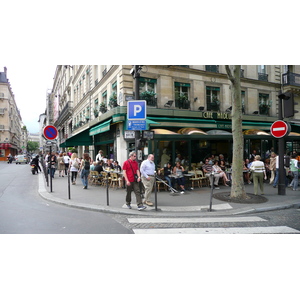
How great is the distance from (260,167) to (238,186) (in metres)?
1.27

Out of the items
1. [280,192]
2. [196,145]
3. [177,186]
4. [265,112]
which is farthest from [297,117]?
[177,186]

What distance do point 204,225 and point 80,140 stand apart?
13877mm

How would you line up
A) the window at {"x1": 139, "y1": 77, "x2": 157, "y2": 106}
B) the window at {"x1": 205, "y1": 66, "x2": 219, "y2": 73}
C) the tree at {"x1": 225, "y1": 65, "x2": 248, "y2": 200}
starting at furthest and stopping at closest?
the window at {"x1": 205, "y1": 66, "x2": 219, "y2": 73} < the window at {"x1": 139, "y1": 77, "x2": 157, "y2": 106} < the tree at {"x1": 225, "y1": 65, "x2": 248, "y2": 200}

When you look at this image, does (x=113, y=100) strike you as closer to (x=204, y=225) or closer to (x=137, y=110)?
(x=137, y=110)

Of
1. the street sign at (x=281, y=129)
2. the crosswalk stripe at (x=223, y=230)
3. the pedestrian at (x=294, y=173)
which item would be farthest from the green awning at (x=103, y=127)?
the pedestrian at (x=294, y=173)

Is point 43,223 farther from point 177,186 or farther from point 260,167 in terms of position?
point 260,167

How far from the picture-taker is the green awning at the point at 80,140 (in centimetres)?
1647

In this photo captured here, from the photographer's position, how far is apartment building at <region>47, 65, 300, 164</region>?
12.9m

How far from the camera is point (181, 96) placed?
14172mm

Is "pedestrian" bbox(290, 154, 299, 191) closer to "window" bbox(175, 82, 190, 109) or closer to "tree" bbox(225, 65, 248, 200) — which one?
"tree" bbox(225, 65, 248, 200)

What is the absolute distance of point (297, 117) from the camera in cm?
1894

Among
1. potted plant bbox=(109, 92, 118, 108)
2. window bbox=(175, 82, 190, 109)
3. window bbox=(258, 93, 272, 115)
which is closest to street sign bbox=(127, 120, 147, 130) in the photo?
potted plant bbox=(109, 92, 118, 108)

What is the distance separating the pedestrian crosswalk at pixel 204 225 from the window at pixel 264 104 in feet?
44.6

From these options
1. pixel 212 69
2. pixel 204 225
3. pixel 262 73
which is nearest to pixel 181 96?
pixel 212 69
